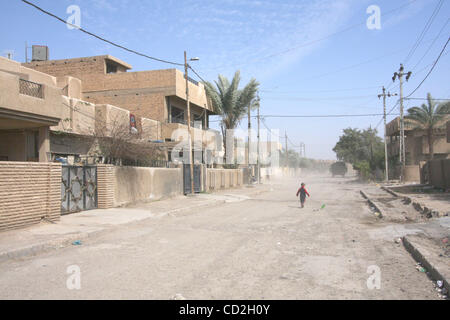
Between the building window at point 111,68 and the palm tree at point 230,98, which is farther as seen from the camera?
the palm tree at point 230,98

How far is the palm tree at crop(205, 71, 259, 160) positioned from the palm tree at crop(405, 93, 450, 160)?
17323 mm

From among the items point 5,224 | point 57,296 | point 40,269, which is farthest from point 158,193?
point 57,296

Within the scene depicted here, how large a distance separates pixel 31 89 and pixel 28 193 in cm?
444

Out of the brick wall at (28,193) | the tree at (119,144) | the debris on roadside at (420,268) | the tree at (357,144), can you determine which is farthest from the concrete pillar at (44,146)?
the tree at (357,144)

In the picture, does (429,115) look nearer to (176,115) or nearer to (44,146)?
(176,115)

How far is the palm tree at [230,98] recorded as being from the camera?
1287 inches

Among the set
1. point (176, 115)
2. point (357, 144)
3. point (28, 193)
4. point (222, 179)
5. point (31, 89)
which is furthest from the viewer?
point (357, 144)

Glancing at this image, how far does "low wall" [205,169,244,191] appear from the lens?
90.8 feet

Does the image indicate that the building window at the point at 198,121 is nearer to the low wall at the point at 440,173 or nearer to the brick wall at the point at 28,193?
the low wall at the point at 440,173

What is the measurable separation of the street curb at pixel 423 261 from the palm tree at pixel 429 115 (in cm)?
3387

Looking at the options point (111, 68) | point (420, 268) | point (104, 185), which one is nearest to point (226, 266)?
point (420, 268)

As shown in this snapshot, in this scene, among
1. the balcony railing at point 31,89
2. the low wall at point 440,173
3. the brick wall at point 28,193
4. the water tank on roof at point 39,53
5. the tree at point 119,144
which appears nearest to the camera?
the brick wall at point 28,193

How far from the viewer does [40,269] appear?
6.39 meters

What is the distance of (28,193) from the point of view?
1005 cm
